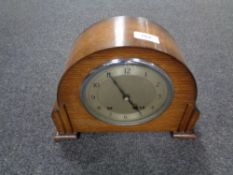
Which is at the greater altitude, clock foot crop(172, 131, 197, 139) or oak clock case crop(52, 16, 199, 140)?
oak clock case crop(52, 16, 199, 140)

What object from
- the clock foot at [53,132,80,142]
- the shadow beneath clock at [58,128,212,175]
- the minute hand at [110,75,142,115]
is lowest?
the shadow beneath clock at [58,128,212,175]

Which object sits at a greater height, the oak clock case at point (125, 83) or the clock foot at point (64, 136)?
A: the oak clock case at point (125, 83)

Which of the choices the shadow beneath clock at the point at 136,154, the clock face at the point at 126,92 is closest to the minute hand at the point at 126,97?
the clock face at the point at 126,92

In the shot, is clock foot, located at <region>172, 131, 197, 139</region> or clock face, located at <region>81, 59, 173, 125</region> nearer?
clock face, located at <region>81, 59, 173, 125</region>

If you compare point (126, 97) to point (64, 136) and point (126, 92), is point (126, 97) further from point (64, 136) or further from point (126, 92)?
point (64, 136)

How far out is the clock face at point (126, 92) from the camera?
2.06 ft

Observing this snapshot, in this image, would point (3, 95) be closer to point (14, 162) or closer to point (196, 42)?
point (14, 162)

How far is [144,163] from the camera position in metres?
0.80

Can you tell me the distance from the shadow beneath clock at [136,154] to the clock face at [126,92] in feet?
0.38

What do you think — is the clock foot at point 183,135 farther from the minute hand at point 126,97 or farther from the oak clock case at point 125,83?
the minute hand at point 126,97

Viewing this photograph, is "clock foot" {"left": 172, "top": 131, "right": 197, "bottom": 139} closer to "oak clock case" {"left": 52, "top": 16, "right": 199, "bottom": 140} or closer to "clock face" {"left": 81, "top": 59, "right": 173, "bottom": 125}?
"oak clock case" {"left": 52, "top": 16, "right": 199, "bottom": 140}

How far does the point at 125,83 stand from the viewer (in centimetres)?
67

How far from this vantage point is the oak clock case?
60 centimetres

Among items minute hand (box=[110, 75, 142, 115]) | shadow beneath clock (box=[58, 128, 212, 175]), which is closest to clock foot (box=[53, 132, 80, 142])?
shadow beneath clock (box=[58, 128, 212, 175])
